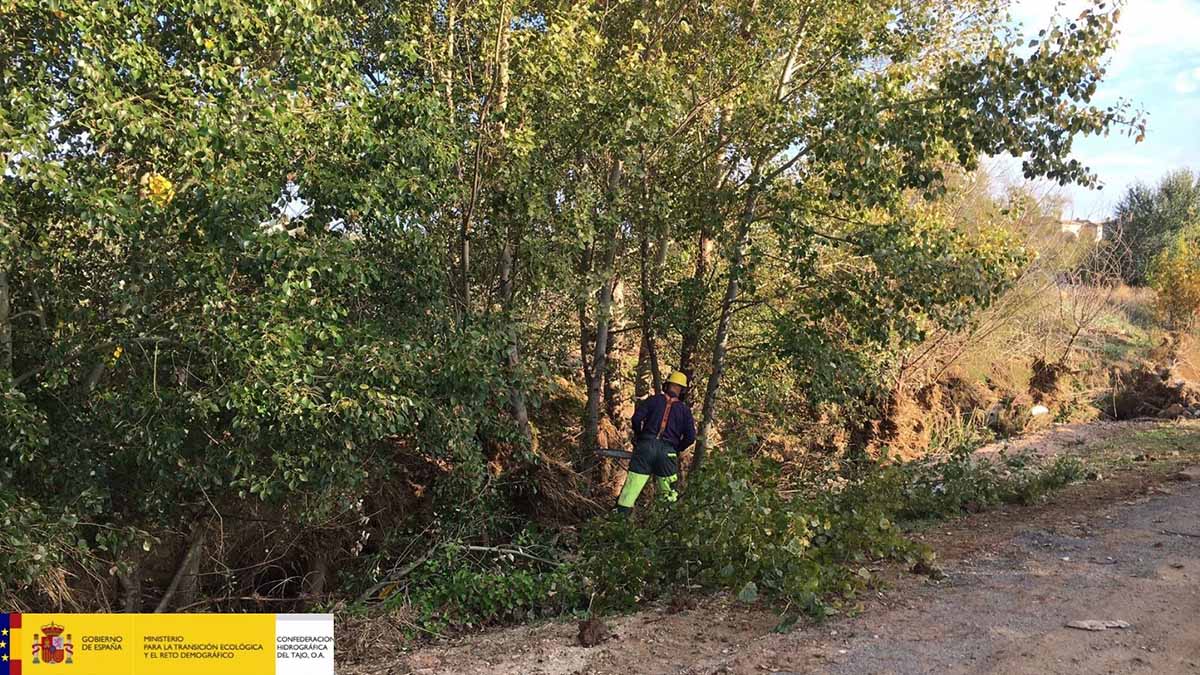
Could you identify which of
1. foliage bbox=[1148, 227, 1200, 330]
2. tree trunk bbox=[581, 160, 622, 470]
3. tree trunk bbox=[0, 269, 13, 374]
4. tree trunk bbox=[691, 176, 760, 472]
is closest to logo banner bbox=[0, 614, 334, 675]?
tree trunk bbox=[0, 269, 13, 374]

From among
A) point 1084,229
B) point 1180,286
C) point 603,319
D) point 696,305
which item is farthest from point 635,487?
point 1084,229

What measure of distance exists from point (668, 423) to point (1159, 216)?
29.3 metres

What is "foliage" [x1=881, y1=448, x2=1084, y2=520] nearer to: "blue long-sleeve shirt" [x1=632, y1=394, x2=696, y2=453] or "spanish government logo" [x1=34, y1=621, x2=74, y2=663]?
"blue long-sleeve shirt" [x1=632, y1=394, x2=696, y2=453]

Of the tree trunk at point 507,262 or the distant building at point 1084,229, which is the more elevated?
the distant building at point 1084,229

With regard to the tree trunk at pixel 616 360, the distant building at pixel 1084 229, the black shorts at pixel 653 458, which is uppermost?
the distant building at pixel 1084 229

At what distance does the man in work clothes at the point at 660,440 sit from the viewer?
8.42 metres

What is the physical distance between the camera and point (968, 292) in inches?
330

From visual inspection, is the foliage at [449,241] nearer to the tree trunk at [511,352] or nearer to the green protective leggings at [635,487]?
the tree trunk at [511,352]

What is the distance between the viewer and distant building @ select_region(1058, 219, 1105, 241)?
2138cm

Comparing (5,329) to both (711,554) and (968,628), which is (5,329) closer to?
(711,554)

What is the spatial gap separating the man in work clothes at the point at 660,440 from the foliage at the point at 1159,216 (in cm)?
Result: 2665

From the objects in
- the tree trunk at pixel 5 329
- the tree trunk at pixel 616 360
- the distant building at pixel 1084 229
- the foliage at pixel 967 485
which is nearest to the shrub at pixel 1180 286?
the distant building at pixel 1084 229

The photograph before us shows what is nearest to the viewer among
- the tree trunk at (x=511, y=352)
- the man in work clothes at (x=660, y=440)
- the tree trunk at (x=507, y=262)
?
the tree trunk at (x=507, y=262)

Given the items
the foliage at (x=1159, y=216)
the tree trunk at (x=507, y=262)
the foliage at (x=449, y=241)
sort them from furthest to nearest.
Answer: the foliage at (x=1159, y=216), the tree trunk at (x=507, y=262), the foliage at (x=449, y=241)
